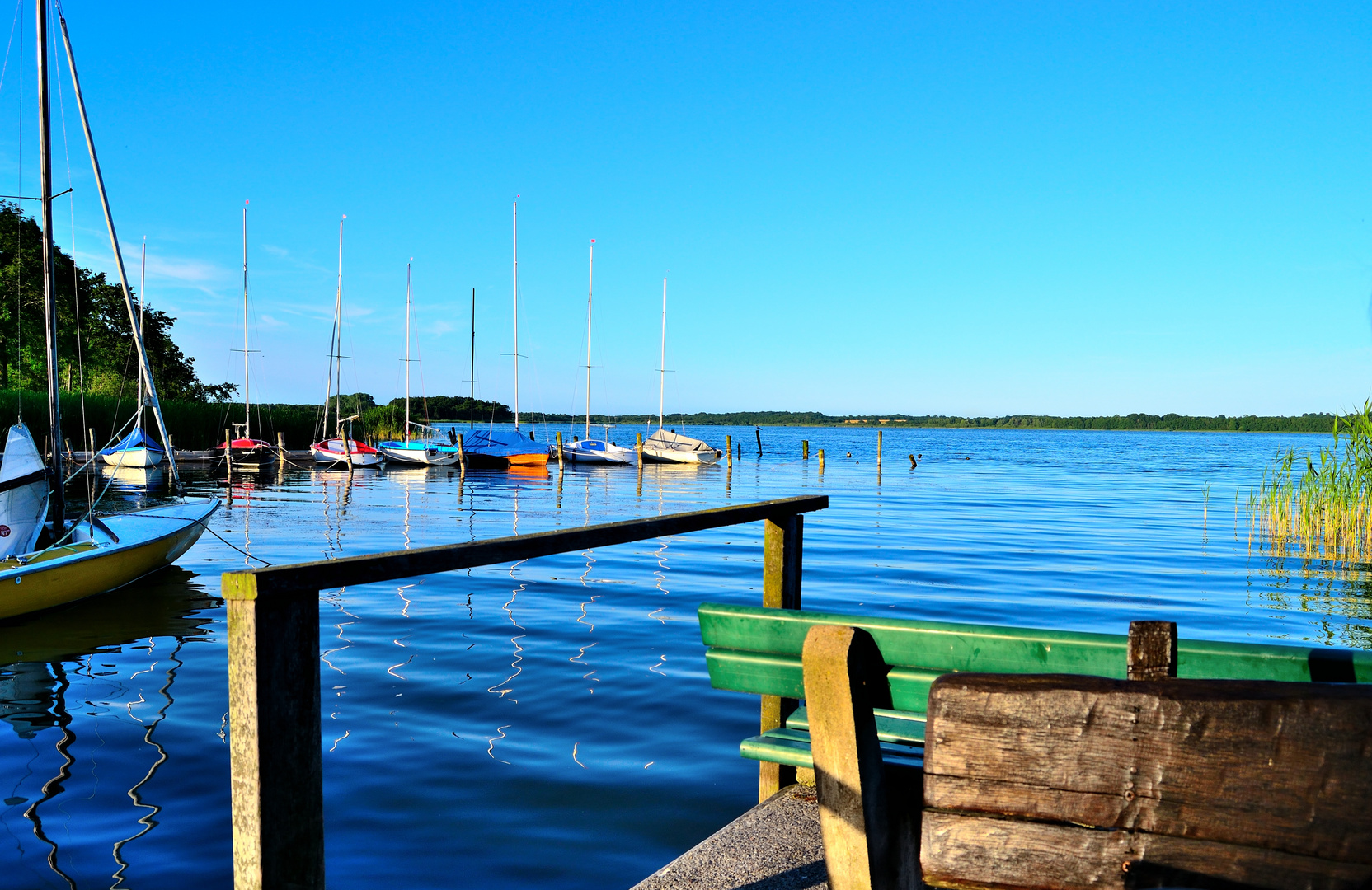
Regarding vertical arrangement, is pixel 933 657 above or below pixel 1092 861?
above

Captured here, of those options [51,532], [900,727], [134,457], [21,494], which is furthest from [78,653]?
[134,457]

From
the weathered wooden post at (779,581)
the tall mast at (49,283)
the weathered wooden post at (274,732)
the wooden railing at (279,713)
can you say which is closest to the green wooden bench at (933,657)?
the wooden railing at (279,713)

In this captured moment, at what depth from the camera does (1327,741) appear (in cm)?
148

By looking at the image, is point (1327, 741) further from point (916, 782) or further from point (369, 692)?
point (369, 692)

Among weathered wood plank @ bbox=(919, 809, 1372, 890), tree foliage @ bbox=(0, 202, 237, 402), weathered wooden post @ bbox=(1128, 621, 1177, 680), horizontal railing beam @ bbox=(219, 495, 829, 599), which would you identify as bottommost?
weathered wood plank @ bbox=(919, 809, 1372, 890)

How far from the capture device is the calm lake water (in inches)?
206

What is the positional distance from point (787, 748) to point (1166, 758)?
1.81 meters

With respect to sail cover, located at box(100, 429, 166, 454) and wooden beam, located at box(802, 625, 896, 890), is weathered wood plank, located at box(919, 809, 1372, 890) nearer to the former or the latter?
wooden beam, located at box(802, 625, 896, 890)

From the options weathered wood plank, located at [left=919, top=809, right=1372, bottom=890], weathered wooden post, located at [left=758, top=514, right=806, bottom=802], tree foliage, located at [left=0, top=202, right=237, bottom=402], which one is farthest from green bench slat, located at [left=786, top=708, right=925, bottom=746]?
tree foliage, located at [left=0, top=202, right=237, bottom=402]

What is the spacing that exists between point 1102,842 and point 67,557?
1232 centimetres

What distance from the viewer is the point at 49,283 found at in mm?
12500

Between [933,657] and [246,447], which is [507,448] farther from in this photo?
[933,657]

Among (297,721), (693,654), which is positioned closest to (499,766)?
(693,654)

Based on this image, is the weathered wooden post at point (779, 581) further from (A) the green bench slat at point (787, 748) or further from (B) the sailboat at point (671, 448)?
(B) the sailboat at point (671, 448)
